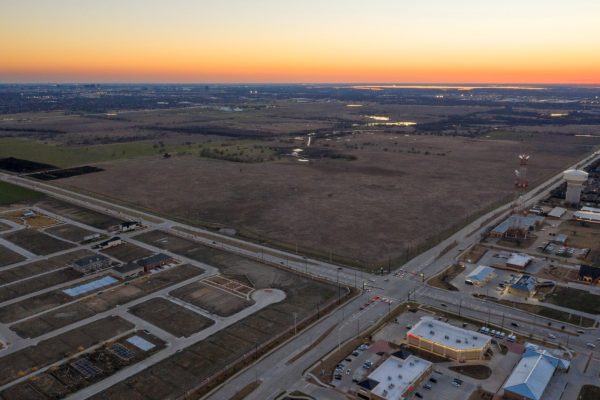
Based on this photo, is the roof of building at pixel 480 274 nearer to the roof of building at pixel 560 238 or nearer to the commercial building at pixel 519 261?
the commercial building at pixel 519 261

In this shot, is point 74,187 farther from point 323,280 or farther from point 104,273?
point 323,280

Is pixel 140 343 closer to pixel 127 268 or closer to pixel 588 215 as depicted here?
pixel 127 268

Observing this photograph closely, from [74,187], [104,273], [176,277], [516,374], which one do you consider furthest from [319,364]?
[74,187]

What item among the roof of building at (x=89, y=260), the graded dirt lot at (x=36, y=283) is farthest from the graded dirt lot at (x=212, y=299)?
the graded dirt lot at (x=36, y=283)

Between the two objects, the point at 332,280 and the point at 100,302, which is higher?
the point at 332,280

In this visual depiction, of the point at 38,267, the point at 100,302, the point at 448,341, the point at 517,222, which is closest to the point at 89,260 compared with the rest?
the point at 38,267

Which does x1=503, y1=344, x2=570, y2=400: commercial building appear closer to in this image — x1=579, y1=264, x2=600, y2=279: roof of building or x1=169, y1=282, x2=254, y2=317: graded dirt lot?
x1=579, y1=264, x2=600, y2=279: roof of building
